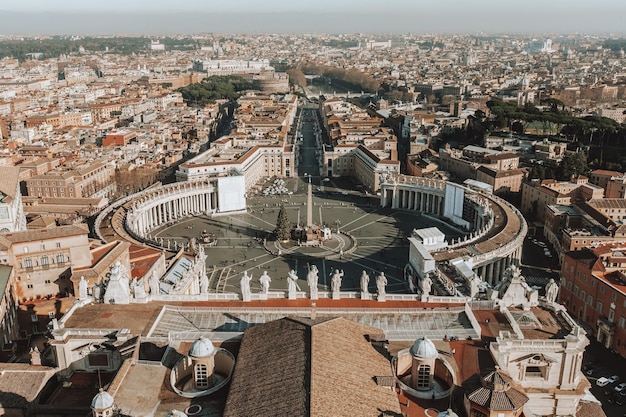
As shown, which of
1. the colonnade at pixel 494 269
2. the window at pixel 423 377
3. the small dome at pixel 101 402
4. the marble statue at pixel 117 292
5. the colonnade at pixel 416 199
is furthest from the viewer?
the colonnade at pixel 416 199

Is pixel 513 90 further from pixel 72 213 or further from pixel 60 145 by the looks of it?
pixel 72 213

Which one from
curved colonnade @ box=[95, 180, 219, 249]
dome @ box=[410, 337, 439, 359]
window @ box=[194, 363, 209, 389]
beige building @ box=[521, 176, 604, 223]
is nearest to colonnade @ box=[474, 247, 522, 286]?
beige building @ box=[521, 176, 604, 223]

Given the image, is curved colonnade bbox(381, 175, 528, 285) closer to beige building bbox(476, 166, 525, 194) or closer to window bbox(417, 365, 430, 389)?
beige building bbox(476, 166, 525, 194)

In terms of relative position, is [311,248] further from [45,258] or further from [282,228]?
[45,258]

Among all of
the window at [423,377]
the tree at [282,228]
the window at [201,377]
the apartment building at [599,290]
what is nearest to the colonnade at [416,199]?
the tree at [282,228]

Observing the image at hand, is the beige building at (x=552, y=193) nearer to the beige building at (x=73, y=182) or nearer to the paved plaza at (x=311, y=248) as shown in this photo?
the paved plaza at (x=311, y=248)
